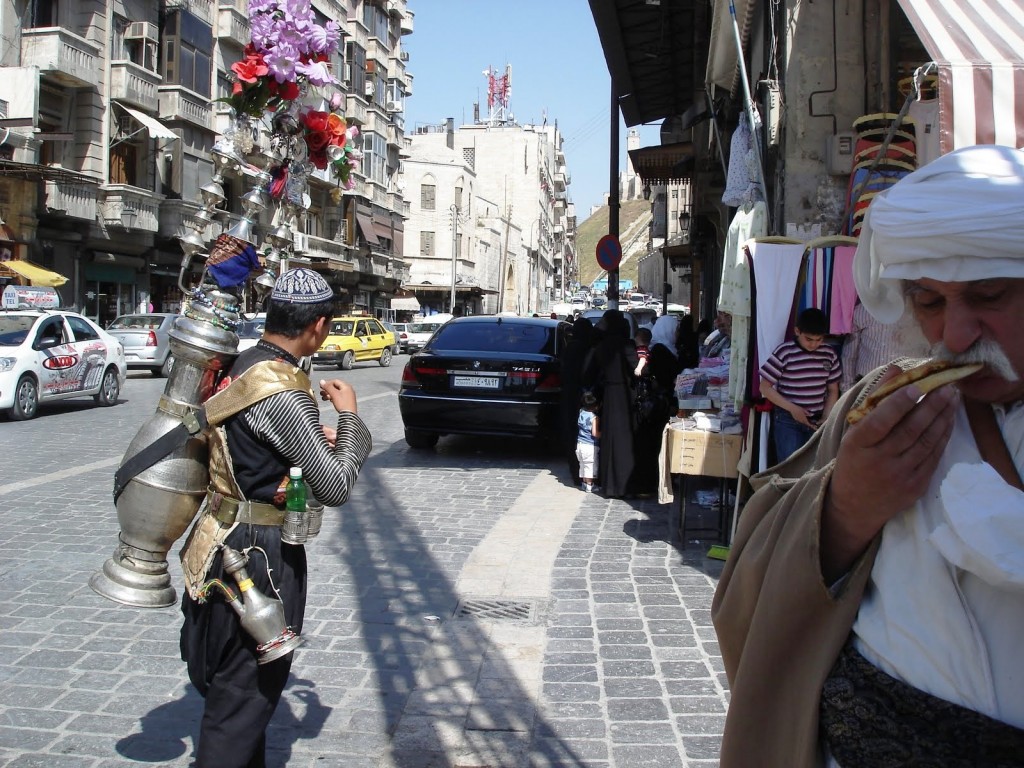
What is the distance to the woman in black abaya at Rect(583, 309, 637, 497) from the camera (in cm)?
879

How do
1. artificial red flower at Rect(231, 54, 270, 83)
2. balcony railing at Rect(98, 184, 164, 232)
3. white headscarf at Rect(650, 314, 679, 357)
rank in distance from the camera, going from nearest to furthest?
1. artificial red flower at Rect(231, 54, 270, 83)
2. white headscarf at Rect(650, 314, 679, 357)
3. balcony railing at Rect(98, 184, 164, 232)

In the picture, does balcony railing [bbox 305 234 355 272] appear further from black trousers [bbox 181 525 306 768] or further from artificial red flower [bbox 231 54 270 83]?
black trousers [bbox 181 525 306 768]

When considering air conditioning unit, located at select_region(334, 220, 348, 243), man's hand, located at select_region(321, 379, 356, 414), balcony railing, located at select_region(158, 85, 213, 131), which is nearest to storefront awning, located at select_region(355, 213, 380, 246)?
air conditioning unit, located at select_region(334, 220, 348, 243)

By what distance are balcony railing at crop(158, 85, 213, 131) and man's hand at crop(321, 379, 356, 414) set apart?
31.2m

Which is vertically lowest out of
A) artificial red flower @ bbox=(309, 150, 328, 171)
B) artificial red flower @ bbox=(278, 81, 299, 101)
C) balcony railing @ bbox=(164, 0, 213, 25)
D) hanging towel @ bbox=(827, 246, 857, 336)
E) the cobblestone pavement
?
the cobblestone pavement

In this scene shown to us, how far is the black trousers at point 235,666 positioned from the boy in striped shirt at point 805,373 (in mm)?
3781

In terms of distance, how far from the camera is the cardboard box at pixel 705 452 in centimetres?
663

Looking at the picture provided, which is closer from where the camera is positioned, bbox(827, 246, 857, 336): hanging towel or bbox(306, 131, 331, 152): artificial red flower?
bbox(306, 131, 331, 152): artificial red flower

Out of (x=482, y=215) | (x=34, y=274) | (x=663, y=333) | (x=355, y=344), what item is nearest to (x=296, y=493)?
(x=663, y=333)

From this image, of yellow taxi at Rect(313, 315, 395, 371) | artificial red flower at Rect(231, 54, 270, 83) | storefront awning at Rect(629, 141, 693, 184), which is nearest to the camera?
artificial red flower at Rect(231, 54, 270, 83)

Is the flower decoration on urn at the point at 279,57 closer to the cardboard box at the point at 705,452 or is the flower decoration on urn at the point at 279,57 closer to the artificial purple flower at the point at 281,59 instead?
the artificial purple flower at the point at 281,59

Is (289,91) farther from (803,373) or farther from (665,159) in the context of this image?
(665,159)

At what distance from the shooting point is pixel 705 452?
6.66 metres

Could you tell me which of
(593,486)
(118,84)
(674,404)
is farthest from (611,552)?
A: (118,84)
